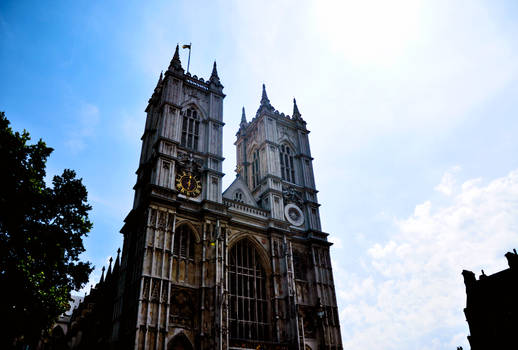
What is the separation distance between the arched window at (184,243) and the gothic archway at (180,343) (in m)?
5.67

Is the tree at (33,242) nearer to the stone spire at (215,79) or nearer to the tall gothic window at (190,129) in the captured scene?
the tall gothic window at (190,129)

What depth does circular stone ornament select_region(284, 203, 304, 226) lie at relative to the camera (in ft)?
121

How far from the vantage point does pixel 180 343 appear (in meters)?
25.7

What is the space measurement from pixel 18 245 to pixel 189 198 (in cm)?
1378

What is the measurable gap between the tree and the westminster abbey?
536 cm

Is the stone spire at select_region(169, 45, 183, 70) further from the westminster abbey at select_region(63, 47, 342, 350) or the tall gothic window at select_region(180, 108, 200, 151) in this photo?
the tall gothic window at select_region(180, 108, 200, 151)

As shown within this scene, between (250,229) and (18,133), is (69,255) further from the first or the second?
(250,229)

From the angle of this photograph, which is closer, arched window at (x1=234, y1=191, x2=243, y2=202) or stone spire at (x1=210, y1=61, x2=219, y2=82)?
arched window at (x1=234, y1=191, x2=243, y2=202)

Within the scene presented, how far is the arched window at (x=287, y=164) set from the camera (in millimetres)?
40281

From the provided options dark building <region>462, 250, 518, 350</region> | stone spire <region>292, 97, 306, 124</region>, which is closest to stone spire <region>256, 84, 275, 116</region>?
stone spire <region>292, 97, 306, 124</region>

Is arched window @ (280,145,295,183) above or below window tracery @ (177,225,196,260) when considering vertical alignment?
above

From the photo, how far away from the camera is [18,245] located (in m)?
19.6

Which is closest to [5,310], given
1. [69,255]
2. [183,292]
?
[69,255]

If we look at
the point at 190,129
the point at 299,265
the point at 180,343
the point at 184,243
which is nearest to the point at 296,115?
the point at 190,129
